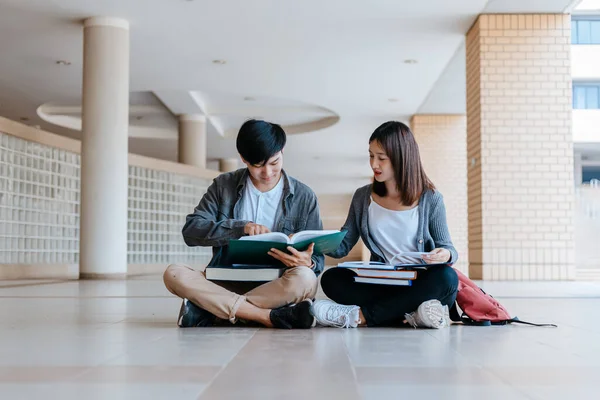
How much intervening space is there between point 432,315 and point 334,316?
1.34 ft

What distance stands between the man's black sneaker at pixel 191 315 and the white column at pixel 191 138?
13.0m

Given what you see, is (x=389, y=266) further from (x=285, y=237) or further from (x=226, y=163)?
(x=226, y=163)

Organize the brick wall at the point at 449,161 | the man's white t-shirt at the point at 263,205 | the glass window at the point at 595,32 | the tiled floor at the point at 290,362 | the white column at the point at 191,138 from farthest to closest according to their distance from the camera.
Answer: the white column at the point at 191,138 < the brick wall at the point at 449,161 < the glass window at the point at 595,32 < the man's white t-shirt at the point at 263,205 < the tiled floor at the point at 290,362

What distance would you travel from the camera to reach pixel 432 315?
311 cm

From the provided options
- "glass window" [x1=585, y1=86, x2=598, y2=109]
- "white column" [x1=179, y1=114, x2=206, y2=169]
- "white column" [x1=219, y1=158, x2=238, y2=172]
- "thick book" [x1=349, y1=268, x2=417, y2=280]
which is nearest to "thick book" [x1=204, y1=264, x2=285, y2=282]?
"thick book" [x1=349, y1=268, x2=417, y2=280]

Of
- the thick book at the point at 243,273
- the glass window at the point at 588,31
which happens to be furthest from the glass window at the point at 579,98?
the thick book at the point at 243,273

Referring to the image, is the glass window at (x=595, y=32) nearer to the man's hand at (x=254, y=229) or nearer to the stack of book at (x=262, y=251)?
the stack of book at (x=262, y=251)

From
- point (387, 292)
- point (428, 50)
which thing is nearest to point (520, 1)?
point (428, 50)

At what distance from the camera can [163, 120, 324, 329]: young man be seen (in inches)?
119

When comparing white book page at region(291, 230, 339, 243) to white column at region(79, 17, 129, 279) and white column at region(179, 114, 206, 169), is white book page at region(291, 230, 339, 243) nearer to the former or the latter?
white column at region(79, 17, 129, 279)

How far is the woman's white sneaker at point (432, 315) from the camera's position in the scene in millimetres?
3113

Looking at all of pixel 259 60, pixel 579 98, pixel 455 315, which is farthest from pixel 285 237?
pixel 579 98

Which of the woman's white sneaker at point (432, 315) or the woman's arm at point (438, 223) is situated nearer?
the woman's white sneaker at point (432, 315)

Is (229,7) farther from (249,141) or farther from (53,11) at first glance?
(249,141)
